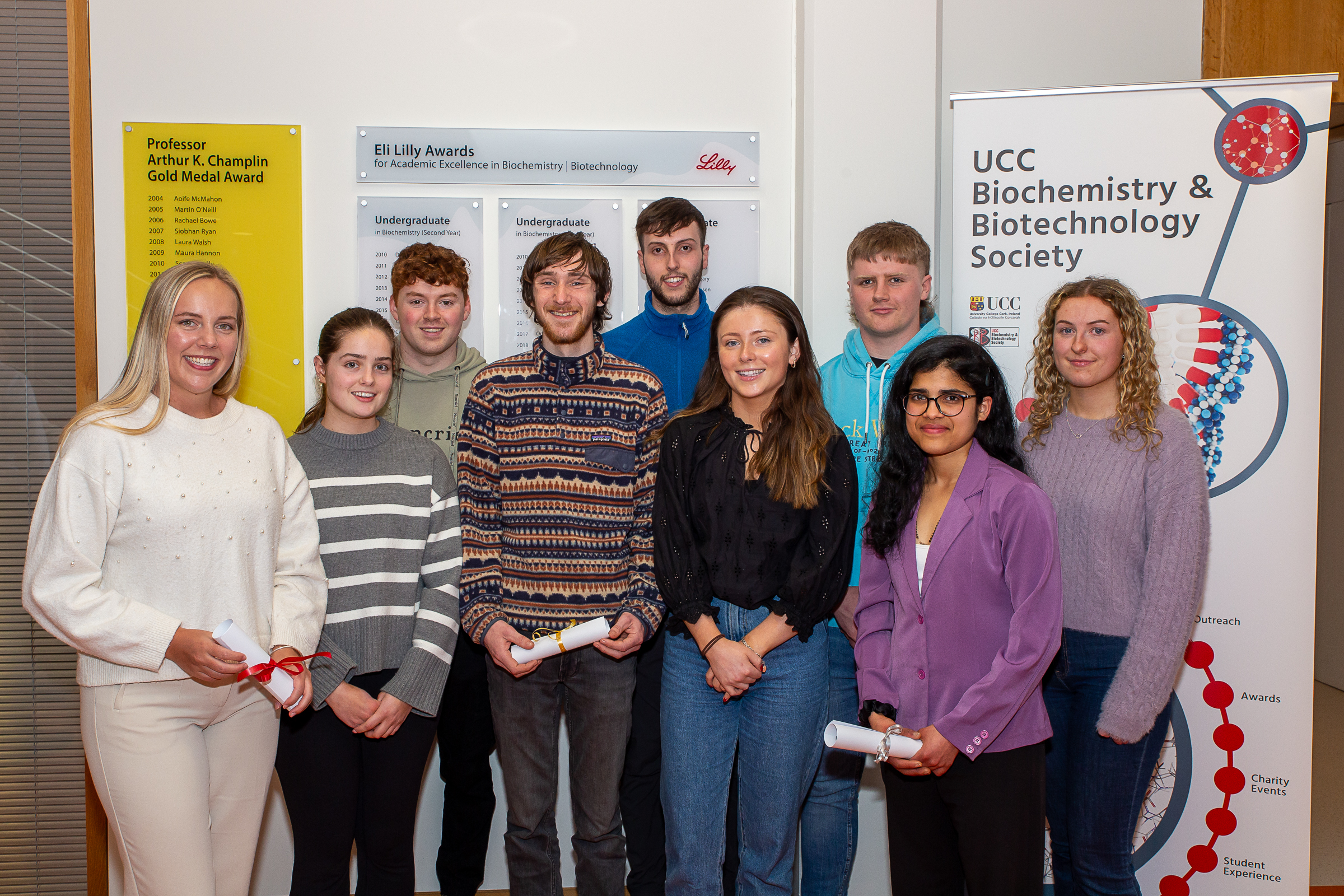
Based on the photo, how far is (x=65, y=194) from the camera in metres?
2.87

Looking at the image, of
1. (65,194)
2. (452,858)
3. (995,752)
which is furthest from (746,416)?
(65,194)

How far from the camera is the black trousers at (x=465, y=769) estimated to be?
2471 mm

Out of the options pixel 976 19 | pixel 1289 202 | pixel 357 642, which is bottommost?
pixel 357 642

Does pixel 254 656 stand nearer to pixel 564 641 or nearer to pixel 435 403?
pixel 564 641

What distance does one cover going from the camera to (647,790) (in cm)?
238

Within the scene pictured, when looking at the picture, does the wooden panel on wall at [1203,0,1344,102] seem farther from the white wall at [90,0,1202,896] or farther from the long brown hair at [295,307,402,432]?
the long brown hair at [295,307,402,432]

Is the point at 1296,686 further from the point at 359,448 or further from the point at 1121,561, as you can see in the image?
the point at 359,448

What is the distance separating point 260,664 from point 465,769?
1.02 metres

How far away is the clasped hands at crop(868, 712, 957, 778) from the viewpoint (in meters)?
1.73

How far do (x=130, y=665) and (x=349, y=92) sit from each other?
7.05 ft

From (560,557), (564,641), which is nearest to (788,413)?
(560,557)

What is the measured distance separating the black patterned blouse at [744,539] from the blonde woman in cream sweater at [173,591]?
0.91m

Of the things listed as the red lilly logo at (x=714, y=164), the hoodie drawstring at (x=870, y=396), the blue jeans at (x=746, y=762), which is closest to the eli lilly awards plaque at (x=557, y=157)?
the red lilly logo at (x=714, y=164)

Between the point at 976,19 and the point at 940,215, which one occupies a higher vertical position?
the point at 976,19
